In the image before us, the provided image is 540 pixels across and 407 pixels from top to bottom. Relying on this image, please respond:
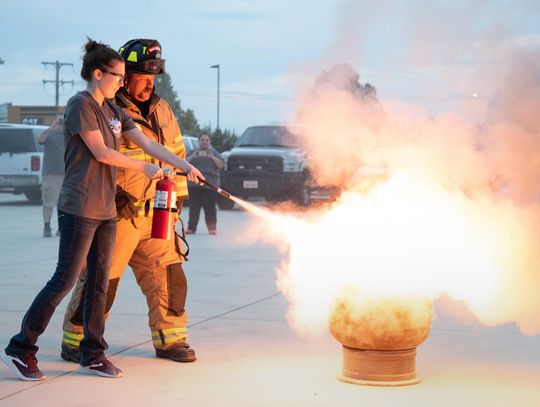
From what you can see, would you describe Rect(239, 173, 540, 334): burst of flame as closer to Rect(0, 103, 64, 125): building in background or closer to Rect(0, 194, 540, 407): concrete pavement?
Rect(0, 194, 540, 407): concrete pavement

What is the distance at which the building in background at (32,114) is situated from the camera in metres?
50.6

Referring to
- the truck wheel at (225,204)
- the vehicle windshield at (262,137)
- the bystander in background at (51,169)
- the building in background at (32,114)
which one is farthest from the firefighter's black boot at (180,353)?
the building in background at (32,114)

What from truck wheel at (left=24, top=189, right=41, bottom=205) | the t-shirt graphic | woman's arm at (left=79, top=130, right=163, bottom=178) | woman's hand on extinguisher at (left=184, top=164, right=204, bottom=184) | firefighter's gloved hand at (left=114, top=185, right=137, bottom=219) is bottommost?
truck wheel at (left=24, top=189, right=41, bottom=205)

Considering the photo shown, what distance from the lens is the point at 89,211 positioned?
19.0 ft

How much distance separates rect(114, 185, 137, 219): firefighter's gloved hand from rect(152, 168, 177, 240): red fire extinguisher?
0.19 metres

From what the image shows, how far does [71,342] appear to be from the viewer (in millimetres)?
6430

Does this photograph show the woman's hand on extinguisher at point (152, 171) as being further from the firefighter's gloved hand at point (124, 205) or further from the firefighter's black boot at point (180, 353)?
the firefighter's black boot at point (180, 353)

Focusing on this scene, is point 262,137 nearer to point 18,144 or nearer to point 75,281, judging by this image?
point 18,144

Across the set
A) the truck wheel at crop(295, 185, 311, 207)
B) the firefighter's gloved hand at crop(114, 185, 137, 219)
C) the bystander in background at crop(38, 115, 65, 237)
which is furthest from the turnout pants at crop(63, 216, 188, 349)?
the truck wheel at crop(295, 185, 311, 207)

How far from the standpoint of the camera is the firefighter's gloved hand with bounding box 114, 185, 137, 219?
20.5 ft

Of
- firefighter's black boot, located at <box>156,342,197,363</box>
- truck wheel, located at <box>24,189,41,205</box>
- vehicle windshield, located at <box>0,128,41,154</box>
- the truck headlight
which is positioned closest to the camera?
firefighter's black boot, located at <box>156,342,197,363</box>

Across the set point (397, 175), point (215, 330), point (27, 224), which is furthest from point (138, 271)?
point (27, 224)

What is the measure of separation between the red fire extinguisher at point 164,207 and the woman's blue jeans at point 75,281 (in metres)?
0.26

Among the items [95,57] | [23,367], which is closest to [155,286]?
[23,367]
